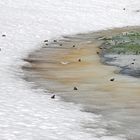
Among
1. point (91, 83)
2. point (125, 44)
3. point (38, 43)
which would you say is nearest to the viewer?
point (91, 83)

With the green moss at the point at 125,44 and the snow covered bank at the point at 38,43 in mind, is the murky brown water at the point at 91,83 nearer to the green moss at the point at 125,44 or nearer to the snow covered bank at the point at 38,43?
the snow covered bank at the point at 38,43

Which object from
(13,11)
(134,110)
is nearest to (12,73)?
(134,110)

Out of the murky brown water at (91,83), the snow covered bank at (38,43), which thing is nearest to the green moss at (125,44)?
the murky brown water at (91,83)

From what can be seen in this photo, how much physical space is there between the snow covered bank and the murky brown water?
66 cm

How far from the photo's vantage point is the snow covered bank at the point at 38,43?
37.0 feet

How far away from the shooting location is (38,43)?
26453 mm

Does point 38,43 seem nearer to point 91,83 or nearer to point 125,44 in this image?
point 125,44

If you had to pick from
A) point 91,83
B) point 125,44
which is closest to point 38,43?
point 125,44

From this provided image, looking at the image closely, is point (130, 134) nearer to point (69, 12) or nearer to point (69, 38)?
point (69, 38)

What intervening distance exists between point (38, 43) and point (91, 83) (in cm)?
1042

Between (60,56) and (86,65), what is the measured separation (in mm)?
2446

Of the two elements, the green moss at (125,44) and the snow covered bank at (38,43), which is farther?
the green moss at (125,44)

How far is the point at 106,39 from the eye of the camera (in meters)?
28.5

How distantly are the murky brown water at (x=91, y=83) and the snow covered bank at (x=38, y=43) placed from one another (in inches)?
25.9
